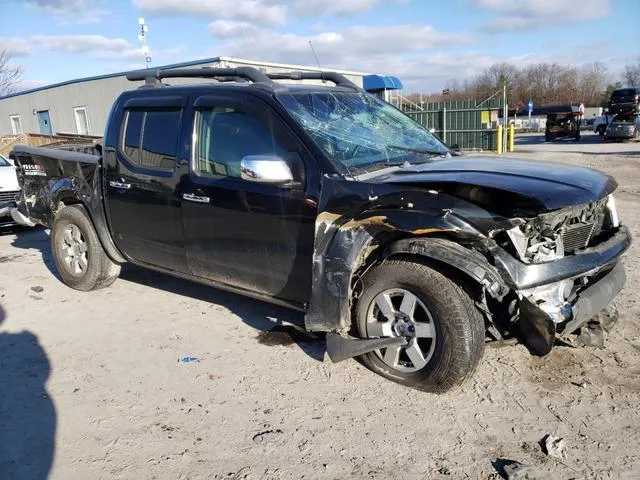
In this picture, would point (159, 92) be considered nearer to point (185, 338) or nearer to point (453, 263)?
point (185, 338)

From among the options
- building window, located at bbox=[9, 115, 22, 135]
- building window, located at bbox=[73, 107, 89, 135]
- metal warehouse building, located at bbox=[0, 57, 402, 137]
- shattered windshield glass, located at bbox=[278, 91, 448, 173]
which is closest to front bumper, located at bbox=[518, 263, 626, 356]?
shattered windshield glass, located at bbox=[278, 91, 448, 173]

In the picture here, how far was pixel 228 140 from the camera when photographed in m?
3.99

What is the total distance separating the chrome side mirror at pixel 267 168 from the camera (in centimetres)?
338

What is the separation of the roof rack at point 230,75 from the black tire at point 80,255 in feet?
5.01

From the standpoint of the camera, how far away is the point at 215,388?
360 cm

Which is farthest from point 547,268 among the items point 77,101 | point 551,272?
point 77,101

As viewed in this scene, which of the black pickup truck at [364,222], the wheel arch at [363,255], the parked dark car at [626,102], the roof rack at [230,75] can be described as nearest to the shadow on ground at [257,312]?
the black pickup truck at [364,222]

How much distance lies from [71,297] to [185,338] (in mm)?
1847

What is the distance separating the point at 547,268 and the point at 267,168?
1.76 m

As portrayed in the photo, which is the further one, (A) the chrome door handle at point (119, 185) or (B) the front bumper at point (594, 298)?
(A) the chrome door handle at point (119, 185)

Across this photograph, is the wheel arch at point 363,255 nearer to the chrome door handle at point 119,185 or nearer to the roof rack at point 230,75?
the roof rack at point 230,75

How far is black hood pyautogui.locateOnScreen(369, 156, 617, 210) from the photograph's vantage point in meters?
2.99

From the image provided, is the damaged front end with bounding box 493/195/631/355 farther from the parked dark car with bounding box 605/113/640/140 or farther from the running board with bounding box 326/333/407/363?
the parked dark car with bounding box 605/113/640/140

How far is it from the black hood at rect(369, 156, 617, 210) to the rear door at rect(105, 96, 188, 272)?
1.82m
